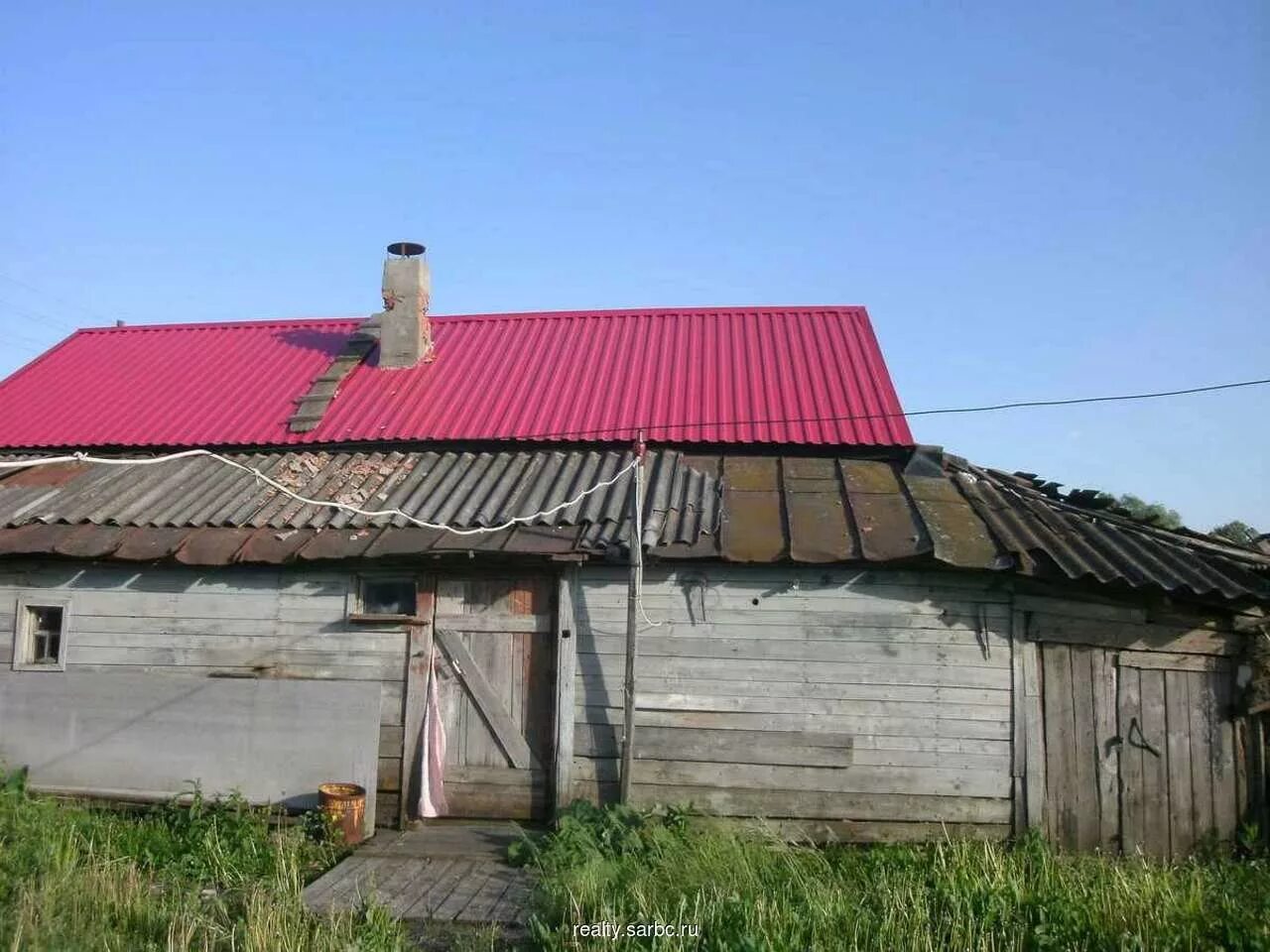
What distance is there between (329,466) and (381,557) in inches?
93.2

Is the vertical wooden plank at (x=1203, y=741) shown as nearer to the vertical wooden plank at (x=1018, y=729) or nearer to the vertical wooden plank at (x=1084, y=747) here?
the vertical wooden plank at (x=1084, y=747)

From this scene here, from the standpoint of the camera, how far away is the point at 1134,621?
8.30 meters

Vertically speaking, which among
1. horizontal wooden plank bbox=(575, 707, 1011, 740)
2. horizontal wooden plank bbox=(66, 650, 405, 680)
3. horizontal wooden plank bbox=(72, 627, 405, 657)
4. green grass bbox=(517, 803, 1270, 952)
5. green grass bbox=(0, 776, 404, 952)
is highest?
horizontal wooden plank bbox=(72, 627, 405, 657)

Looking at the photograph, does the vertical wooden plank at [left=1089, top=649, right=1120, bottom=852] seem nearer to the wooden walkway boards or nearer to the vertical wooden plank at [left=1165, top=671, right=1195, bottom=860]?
the vertical wooden plank at [left=1165, top=671, right=1195, bottom=860]

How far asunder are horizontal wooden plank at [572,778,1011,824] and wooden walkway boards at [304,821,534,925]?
1051mm

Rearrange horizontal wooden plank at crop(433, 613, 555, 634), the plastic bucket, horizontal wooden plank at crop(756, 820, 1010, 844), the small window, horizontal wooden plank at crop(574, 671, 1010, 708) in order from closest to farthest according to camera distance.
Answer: horizontal wooden plank at crop(756, 820, 1010, 844), the plastic bucket, horizontal wooden plank at crop(574, 671, 1010, 708), horizontal wooden plank at crop(433, 613, 555, 634), the small window

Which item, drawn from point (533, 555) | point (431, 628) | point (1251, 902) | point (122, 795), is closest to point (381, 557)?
point (431, 628)

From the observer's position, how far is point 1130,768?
8141mm

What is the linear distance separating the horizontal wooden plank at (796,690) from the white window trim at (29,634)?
4991 mm

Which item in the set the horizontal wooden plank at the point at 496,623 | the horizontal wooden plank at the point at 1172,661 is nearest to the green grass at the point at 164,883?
the horizontal wooden plank at the point at 496,623

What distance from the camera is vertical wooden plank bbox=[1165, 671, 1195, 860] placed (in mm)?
8070

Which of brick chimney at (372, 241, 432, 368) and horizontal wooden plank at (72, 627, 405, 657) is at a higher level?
brick chimney at (372, 241, 432, 368)

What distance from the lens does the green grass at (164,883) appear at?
17.3ft

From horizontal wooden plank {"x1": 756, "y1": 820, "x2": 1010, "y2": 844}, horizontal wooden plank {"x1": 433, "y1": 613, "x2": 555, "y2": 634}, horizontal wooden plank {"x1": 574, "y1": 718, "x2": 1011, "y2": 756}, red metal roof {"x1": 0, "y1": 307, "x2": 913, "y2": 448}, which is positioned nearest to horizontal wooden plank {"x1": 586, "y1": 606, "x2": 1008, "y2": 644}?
horizontal wooden plank {"x1": 433, "y1": 613, "x2": 555, "y2": 634}
